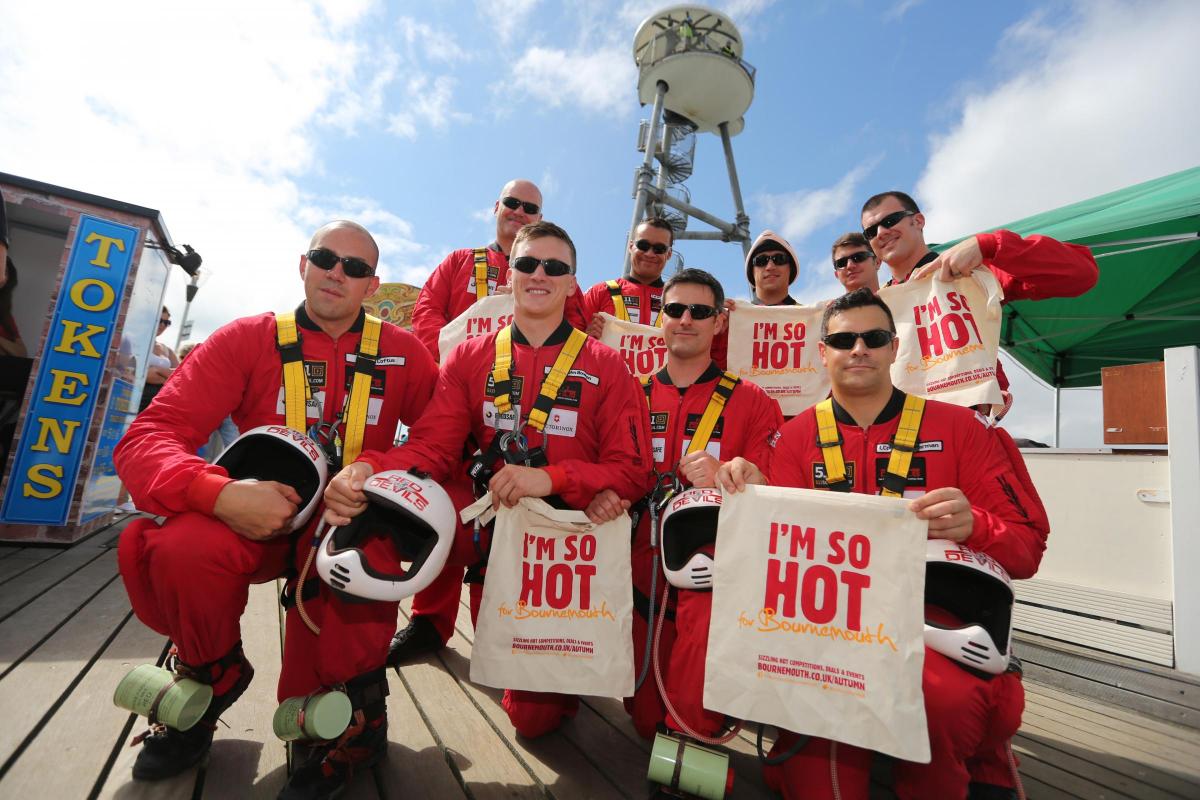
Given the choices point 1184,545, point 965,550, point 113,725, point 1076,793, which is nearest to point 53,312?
point 113,725

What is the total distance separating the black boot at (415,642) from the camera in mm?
3592

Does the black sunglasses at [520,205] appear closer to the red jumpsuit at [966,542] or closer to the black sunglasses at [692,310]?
the black sunglasses at [692,310]

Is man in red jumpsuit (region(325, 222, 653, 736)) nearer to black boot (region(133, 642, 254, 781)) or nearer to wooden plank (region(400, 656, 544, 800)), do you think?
wooden plank (region(400, 656, 544, 800))

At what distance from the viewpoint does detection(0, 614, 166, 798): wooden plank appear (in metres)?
2.07

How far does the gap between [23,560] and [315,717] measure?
17.2 ft

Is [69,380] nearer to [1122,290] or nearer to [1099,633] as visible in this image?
[1099,633]

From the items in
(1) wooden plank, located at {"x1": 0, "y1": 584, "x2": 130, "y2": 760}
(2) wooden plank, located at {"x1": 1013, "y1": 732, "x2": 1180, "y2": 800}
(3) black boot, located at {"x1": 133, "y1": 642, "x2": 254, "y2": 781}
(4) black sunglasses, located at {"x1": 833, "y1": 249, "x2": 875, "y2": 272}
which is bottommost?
(1) wooden plank, located at {"x1": 0, "y1": 584, "x2": 130, "y2": 760}

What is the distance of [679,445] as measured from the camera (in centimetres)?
342

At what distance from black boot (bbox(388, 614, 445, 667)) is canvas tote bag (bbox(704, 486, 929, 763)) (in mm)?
2299

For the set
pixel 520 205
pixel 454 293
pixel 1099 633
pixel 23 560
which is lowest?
pixel 23 560

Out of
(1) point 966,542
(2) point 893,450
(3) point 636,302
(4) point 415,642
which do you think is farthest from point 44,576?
(1) point 966,542

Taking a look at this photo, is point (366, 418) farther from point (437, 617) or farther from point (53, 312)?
point (53, 312)

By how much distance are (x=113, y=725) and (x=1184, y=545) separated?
780 centimetres

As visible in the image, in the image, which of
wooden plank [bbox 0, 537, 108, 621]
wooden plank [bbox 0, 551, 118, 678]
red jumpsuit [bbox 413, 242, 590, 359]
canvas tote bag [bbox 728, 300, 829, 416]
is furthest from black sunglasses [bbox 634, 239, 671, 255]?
wooden plank [bbox 0, 537, 108, 621]
